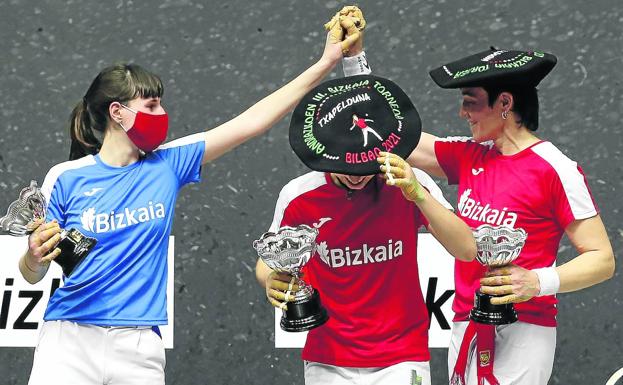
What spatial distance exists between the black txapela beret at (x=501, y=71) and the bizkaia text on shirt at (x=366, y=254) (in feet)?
1.28

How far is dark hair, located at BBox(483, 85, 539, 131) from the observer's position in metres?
2.77

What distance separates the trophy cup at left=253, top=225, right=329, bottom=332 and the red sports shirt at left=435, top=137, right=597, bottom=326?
401mm

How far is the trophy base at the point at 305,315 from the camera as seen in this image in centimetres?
254

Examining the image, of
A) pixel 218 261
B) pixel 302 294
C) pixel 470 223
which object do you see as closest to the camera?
pixel 302 294

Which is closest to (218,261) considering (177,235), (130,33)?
(177,235)

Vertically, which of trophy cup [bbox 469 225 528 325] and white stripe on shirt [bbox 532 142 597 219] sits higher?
white stripe on shirt [bbox 532 142 597 219]

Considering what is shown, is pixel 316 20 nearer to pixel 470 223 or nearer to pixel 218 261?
pixel 218 261

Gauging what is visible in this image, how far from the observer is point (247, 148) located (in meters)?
3.80

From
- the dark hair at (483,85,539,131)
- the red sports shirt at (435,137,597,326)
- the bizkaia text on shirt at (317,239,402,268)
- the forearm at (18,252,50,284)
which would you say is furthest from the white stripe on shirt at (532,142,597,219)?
the forearm at (18,252,50,284)

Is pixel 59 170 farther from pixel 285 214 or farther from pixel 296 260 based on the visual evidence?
pixel 296 260

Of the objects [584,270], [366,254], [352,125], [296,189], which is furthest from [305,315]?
Result: [584,270]

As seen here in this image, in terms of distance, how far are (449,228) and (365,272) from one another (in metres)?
0.25

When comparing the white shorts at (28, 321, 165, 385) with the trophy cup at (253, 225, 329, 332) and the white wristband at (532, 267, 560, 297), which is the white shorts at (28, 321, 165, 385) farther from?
the white wristband at (532, 267, 560, 297)

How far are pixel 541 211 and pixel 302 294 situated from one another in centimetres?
57
